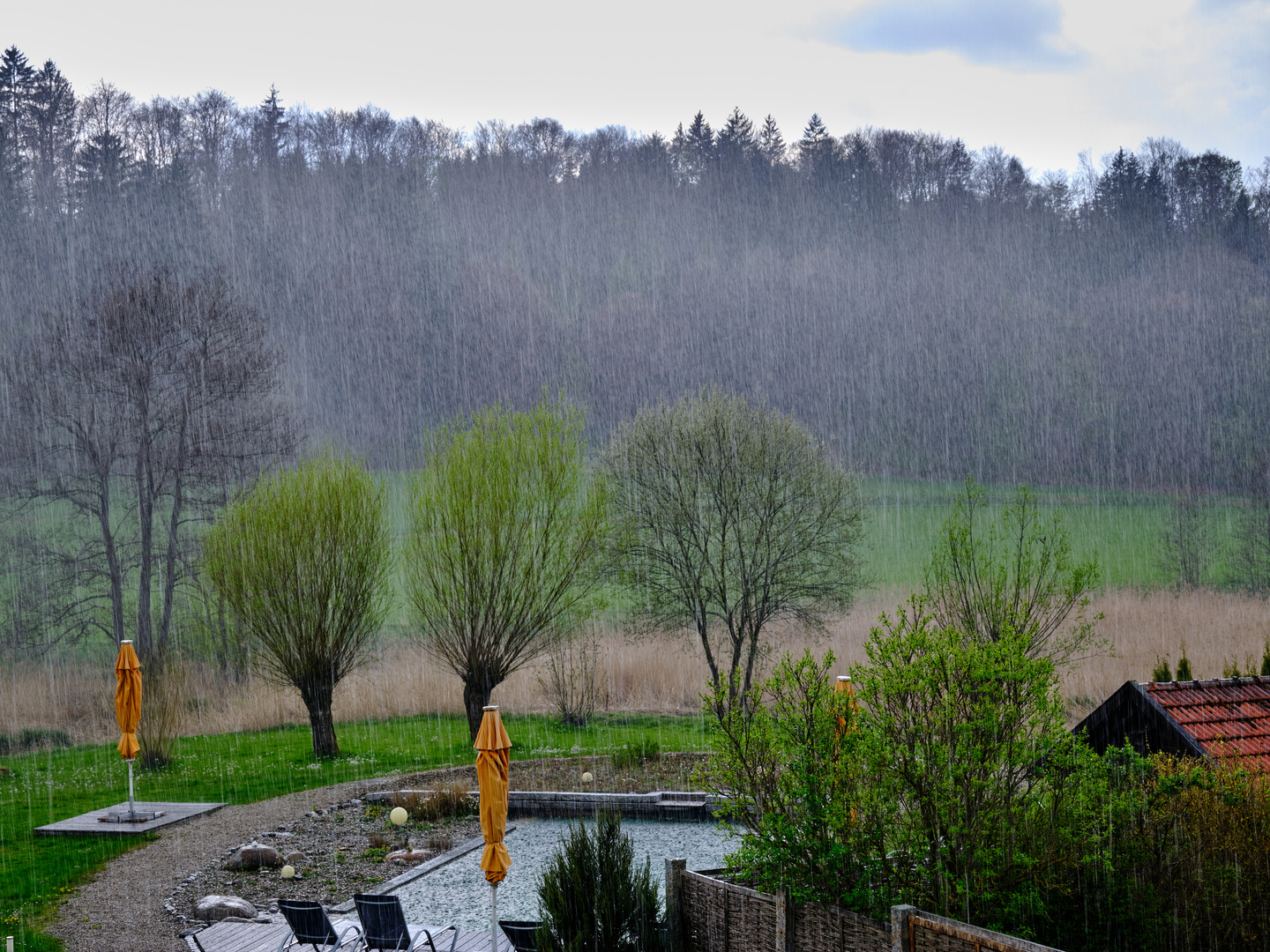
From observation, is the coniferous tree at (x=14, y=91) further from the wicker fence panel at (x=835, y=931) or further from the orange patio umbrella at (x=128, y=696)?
the wicker fence panel at (x=835, y=931)

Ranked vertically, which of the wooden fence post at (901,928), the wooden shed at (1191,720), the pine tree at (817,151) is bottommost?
the wooden fence post at (901,928)

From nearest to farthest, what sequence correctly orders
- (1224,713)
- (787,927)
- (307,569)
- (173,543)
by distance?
(787,927), (1224,713), (307,569), (173,543)

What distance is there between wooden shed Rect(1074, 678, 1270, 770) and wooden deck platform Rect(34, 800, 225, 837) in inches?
440

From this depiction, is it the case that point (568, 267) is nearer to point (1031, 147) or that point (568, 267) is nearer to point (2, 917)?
point (1031, 147)

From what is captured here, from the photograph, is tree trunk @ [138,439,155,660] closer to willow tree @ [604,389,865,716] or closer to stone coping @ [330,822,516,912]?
willow tree @ [604,389,865,716]

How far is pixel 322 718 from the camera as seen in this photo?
1811 cm

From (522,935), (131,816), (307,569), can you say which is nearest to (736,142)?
(307,569)

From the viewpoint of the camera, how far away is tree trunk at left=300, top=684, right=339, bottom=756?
18.1 meters

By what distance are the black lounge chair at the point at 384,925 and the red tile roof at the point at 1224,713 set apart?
6.80 metres

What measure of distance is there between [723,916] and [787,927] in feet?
2.60

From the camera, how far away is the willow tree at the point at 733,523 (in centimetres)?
2066

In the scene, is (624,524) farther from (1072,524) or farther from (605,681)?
(1072,524)

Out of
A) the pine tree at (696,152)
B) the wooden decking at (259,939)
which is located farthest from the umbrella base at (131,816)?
the pine tree at (696,152)

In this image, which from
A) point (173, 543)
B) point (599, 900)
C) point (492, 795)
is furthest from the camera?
point (173, 543)
